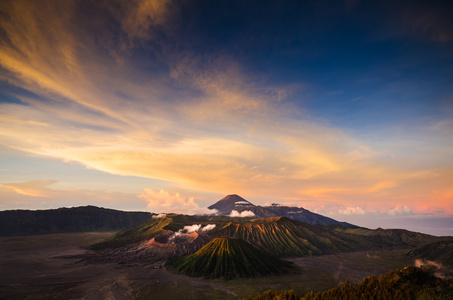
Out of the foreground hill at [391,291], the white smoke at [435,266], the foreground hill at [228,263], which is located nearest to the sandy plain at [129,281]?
the foreground hill at [228,263]

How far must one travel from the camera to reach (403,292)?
45.5 m

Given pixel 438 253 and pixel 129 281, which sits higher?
pixel 438 253

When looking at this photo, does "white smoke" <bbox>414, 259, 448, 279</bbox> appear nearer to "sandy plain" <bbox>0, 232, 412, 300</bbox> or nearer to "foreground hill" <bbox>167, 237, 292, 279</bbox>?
"sandy plain" <bbox>0, 232, 412, 300</bbox>

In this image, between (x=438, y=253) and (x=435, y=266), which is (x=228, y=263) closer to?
(x=435, y=266)

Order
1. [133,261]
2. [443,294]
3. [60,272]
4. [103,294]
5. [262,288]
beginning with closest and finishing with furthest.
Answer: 1. [443,294]
2. [103,294]
3. [262,288]
4. [60,272]
5. [133,261]

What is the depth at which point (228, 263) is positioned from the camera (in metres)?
129

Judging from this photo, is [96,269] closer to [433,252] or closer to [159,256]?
[159,256]

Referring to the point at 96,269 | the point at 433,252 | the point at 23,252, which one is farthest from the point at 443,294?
the point at 23,252

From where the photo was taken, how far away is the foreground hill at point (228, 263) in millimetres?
122912

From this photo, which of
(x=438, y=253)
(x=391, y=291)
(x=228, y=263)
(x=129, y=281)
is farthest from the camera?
(x=438, y=253)

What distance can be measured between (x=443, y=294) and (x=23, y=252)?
841 ft

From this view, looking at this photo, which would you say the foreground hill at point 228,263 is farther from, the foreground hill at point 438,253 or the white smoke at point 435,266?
the foreground hill at point 438,253

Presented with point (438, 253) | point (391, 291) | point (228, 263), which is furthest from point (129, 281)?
point (438, 253)

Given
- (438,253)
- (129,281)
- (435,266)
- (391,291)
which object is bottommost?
(129,281)
